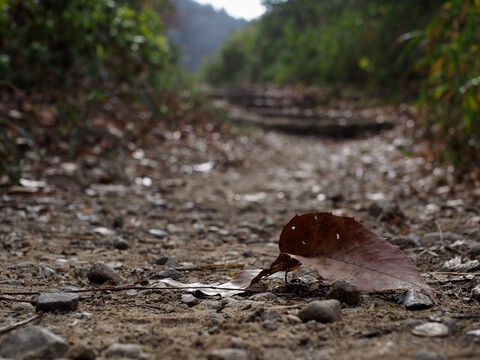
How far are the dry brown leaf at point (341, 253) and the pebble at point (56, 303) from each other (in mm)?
461

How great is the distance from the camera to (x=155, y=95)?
22.0ft

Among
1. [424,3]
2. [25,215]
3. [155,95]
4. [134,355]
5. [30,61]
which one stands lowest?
[134,355]

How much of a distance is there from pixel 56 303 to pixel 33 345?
0.80 ft

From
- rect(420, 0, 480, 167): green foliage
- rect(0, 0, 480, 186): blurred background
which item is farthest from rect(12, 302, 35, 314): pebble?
rect(420, 0, 480, 167): green foliage

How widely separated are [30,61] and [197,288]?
3.49 metres

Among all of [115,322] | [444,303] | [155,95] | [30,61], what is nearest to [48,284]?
[115,322]

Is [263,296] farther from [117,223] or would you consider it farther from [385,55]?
[385,55]

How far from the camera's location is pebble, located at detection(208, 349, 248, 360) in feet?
3.16

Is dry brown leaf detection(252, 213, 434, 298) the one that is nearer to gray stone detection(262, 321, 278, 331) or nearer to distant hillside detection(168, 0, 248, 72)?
gray stone detection(262, 321, 278, 331)

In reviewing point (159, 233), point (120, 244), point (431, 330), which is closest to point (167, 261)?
point (120, 244)

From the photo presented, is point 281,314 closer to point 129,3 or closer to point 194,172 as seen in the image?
point 194,172

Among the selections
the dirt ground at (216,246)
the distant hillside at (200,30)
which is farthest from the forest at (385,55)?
the distant hillside at (200,30)

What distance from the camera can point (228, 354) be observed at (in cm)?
97

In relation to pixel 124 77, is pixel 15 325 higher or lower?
lower
